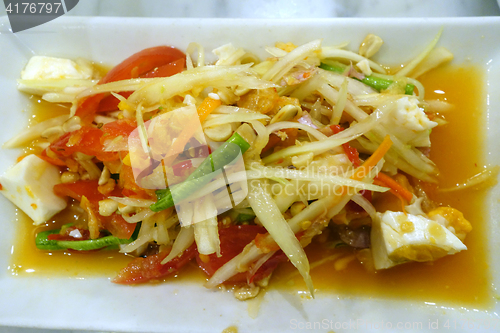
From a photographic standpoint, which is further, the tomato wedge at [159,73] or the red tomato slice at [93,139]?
the tomato wedge at [159,73]

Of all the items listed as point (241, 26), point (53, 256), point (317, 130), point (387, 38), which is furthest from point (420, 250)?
point (53, 256)

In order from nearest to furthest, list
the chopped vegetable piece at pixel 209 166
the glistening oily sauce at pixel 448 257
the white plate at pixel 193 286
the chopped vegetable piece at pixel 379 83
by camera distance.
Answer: the chopped vegetable piece at pixel 209 166, the white plate at pixel 193 286, the glistening oily sauce at pixel 448 257, the chopped vegetable piece at pixel 379 83

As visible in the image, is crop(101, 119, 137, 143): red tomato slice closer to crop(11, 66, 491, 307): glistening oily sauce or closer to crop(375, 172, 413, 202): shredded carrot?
crop(11, 66, 491, 307): glistening oily sauce

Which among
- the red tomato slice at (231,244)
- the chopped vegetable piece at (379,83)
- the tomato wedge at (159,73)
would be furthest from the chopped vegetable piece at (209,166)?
the chopped vegetable piece at (379,83)

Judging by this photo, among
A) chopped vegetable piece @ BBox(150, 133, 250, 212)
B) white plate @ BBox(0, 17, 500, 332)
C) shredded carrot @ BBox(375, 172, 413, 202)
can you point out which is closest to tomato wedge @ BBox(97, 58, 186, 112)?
white plate @ BBox(0, 17, 500, 332)

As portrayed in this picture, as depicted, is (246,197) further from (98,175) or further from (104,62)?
(104,62)

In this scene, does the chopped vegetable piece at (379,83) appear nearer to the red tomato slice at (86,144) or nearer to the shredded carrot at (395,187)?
the shredded carrot at (395,187)

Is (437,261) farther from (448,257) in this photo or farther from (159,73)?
(159,73)
